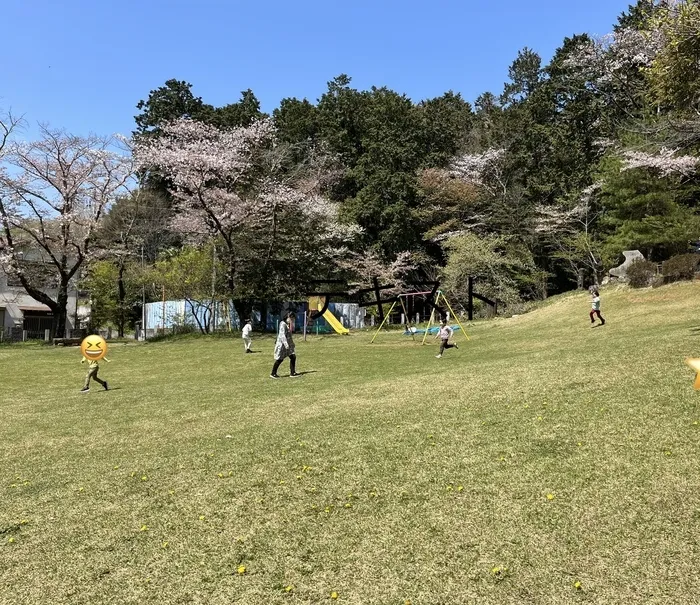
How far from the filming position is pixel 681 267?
2453cm

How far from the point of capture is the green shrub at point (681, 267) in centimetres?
2442

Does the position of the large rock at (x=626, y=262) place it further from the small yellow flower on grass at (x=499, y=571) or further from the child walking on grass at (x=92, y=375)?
the small yellow flower on grass at (x=499, y=571)

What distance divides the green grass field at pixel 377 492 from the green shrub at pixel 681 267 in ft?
49.6

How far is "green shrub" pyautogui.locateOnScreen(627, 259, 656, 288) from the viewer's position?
2612cm

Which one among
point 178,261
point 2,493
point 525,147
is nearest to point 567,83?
point 525,147

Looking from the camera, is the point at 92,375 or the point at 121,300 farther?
the point at 121,300

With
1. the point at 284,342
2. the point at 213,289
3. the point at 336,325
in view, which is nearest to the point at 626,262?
the point at 336,325

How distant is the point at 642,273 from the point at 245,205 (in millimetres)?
20761

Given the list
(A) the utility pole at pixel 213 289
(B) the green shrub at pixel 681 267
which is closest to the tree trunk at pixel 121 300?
(A) the utility pole at pixel 213 289

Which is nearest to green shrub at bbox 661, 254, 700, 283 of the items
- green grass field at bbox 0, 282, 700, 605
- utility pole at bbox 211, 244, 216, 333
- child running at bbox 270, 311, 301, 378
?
green grass field at bbox 0, 282, 700, 605

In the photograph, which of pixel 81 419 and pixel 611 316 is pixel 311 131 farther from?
pixel 81 419

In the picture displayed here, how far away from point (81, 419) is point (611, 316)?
2048cm

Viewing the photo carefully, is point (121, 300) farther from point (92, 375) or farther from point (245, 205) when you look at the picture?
point (92, 375)

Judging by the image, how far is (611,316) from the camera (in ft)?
76.0
